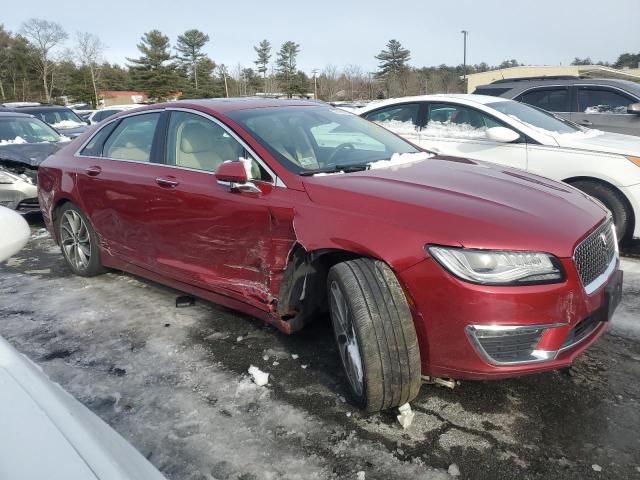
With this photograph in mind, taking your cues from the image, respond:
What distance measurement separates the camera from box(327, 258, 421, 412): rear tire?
243cm

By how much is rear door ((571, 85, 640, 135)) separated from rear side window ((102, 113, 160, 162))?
5881 millimetres

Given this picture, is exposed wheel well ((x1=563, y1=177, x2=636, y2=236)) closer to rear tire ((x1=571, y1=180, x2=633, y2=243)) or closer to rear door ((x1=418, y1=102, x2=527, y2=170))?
rear tire ((x1=571, y1=180, x2=633, y2=243))

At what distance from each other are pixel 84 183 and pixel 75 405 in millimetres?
3423

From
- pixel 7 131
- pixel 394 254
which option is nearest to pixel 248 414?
pixel 394 254

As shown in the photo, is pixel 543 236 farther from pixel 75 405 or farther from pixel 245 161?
pixel 75 405

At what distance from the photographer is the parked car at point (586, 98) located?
7.13 m

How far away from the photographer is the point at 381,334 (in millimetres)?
2426

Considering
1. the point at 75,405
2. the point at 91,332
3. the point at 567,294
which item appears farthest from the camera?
the point at 91,332

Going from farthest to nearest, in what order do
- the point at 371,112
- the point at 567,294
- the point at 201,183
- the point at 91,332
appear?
the point at 371,112 → the point at 91,332 → the point at 201,183 → the point at 567,294

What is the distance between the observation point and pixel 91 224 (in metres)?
4.59

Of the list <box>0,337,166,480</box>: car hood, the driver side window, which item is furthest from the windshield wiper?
<box>0,337,166,480</box>: car hood

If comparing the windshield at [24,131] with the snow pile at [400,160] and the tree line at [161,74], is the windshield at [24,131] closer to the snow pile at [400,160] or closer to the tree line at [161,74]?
the snow pile at [400,160]

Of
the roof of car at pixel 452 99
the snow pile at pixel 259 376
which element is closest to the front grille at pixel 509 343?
the snow pile at pixel 259 376

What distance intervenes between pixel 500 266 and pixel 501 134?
11.5ft
